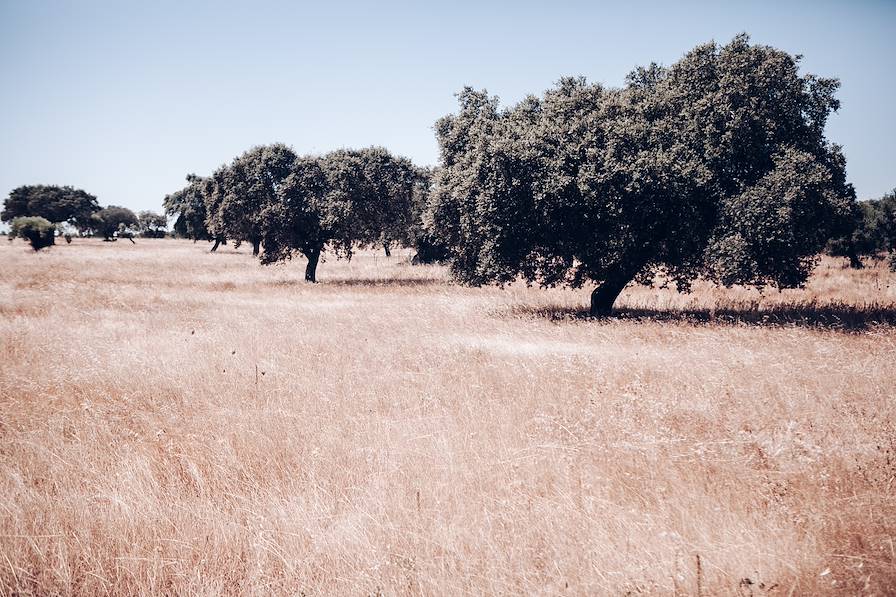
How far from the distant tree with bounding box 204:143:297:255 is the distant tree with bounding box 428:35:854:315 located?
21061mm

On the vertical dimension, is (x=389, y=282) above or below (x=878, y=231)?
Answer: below

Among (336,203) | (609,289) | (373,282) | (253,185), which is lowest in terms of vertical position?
(373,282)

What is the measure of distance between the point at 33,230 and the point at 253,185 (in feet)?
142

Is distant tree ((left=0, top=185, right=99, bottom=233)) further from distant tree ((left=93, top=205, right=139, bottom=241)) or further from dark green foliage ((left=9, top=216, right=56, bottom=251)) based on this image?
dark green foliage ((left=9, top=216, right=56, bottom=251))

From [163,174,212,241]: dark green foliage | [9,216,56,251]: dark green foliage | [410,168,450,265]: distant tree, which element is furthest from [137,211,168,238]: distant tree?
[410,168,450,265]: distant tree

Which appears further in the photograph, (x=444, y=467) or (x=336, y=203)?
(x=336, y=203)

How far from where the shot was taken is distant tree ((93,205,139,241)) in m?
102

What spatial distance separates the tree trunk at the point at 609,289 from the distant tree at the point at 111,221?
372 ft

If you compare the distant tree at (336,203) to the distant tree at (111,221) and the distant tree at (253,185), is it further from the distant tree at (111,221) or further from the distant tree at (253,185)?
the distant tree at (111,221)

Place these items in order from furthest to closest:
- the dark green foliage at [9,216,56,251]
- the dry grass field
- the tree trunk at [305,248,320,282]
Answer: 1. the dark green foliage at [9,216,56,251]
2. the tree trunk at [305,248,320,282]
3. the dry grass field

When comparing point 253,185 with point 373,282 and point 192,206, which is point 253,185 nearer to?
point 373,282

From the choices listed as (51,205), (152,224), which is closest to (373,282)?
(51,205)

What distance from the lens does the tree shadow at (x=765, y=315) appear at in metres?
14.4

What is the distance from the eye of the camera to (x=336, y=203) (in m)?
32.8
